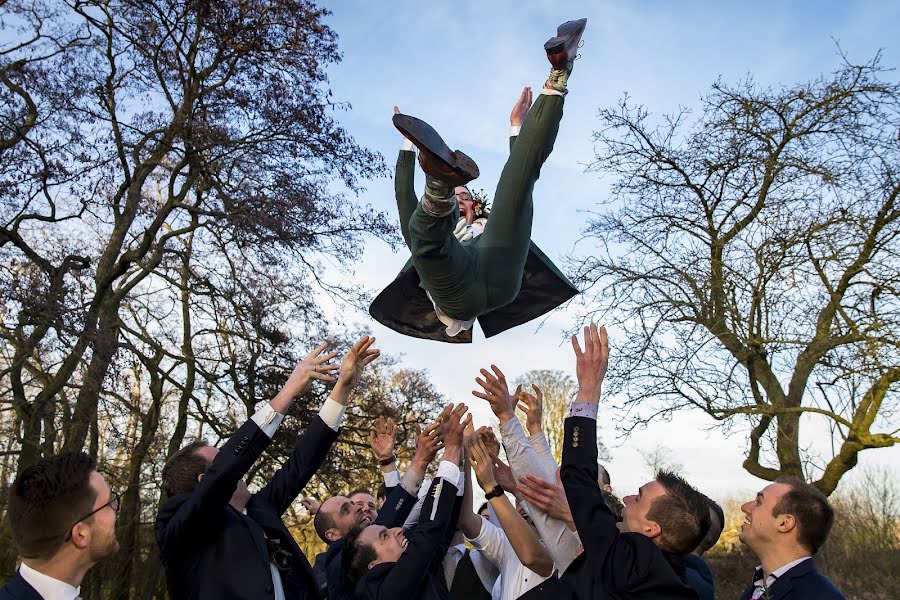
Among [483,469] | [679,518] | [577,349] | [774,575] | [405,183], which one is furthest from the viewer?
[405,183]

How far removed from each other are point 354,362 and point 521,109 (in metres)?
1.82

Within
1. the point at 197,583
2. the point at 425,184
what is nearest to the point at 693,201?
the point at 425,184

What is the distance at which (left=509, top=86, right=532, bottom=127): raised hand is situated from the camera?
4648 millimetres

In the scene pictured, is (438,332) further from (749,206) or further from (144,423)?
(749,206)

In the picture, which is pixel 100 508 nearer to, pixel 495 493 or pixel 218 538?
pixel 218 538

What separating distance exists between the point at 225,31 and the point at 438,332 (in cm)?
770

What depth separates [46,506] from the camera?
96.9 inches

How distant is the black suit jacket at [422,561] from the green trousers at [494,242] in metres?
1.05

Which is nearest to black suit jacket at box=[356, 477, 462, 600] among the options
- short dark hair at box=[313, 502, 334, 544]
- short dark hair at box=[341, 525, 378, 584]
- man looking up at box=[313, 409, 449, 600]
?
short dark hair at box=[341, 525, 378, 584]

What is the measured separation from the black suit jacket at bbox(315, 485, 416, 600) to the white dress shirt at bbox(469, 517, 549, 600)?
1.53 feet

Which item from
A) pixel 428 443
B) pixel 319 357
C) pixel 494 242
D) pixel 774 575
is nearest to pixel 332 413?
pixel 319 357

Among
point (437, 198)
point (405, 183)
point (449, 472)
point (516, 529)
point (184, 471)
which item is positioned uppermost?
point (405, 183)

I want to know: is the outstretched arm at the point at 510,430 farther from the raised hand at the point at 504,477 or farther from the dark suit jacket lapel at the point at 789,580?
the dark suit jacket lapel at the point at 789,580

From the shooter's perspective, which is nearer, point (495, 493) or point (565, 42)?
point (495, 493)
